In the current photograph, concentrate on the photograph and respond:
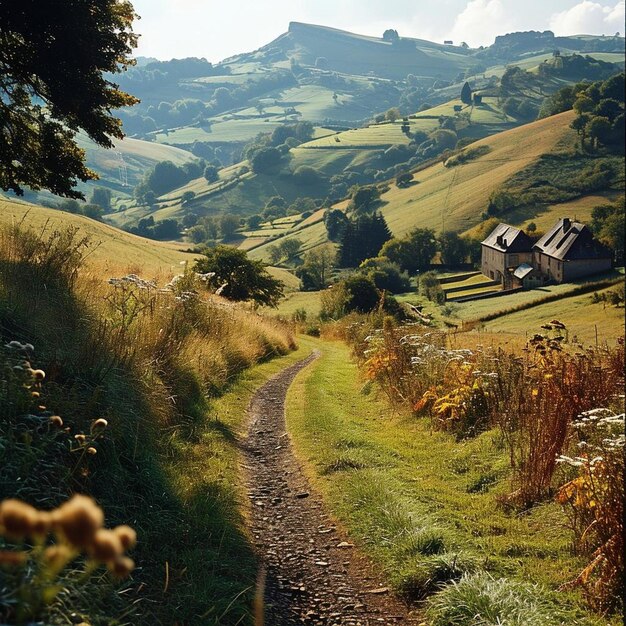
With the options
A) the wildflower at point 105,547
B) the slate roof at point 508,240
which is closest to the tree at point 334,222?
the slate roof at point 508,240

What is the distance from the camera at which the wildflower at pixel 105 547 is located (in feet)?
4.09

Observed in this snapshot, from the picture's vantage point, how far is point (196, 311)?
14641mm

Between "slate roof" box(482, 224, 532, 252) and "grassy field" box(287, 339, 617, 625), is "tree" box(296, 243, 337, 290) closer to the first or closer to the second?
"slate roof" box(482, 224, 532, 252)

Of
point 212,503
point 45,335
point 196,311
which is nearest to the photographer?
point 212,503

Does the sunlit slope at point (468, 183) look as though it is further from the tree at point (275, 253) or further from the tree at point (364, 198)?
the tree at point (275, 253)

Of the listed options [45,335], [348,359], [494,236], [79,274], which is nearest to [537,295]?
[494,236]

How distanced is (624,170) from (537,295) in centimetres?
1470

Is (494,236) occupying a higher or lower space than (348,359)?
higher

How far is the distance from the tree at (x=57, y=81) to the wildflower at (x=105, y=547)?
1296 cm

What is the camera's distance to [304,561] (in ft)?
20.3

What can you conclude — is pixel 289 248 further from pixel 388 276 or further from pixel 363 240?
pixel 388 276

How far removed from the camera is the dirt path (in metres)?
5.24

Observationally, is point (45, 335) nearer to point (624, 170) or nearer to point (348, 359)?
point (348, 359)

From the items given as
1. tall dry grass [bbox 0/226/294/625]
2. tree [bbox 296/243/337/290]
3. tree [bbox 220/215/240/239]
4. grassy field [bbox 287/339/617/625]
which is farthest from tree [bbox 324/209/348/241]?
grassy field [bbox 287/339/617/625]
